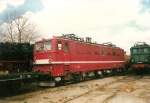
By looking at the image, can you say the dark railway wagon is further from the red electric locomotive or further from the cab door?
the cab door

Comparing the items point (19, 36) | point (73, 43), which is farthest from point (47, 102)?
point (19, 36)

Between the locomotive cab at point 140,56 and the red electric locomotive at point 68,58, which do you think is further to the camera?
the locomotive cab at point 140,56

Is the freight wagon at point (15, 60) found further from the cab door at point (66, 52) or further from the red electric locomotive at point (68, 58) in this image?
the cab door at point (66, 52)

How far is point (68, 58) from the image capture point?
21688 millimetres

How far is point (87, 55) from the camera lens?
83.7ft

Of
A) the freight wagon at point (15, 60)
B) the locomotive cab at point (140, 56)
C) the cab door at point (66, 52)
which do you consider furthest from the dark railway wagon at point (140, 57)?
the freight wagon at point (15, 60)

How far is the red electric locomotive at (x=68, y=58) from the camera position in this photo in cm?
2003

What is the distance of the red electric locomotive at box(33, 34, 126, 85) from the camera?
20031 millimetres

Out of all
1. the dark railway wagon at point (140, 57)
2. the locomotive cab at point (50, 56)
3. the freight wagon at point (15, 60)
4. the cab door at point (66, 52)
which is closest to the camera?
the freight wagon at point (15, 60)

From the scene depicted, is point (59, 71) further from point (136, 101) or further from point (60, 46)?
point (136, 101)

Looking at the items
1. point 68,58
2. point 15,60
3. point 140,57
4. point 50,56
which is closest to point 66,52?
point 68,58

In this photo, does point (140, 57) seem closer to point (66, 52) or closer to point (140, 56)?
point (140, 56)

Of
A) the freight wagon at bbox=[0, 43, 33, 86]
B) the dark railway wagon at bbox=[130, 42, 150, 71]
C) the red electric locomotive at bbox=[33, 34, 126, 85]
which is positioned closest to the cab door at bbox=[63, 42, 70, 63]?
the red electric locomotive at bbox=[33, 34, 126, 85]

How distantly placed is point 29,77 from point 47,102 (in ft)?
14.1
